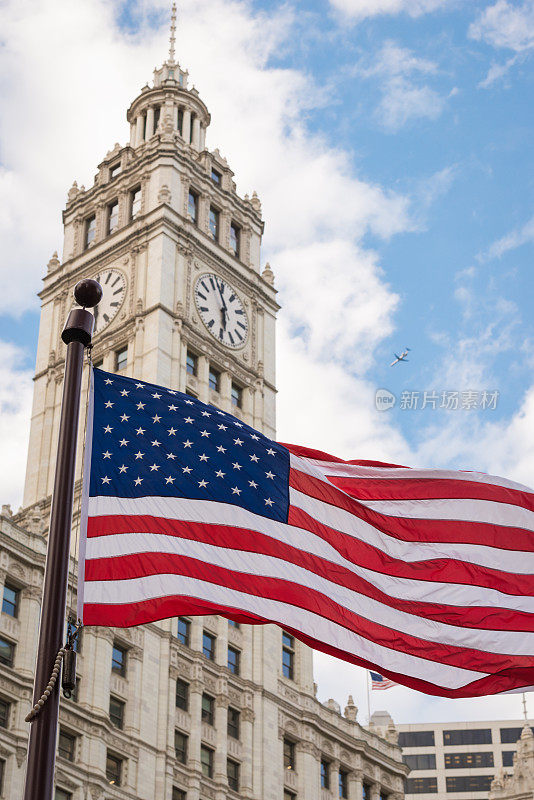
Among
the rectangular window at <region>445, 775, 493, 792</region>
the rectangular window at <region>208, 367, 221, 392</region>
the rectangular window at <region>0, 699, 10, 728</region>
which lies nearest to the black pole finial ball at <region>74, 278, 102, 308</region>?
the rectangular window at <region>0, 699, 10, 728</region>

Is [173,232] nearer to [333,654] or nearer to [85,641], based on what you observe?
[85,641]

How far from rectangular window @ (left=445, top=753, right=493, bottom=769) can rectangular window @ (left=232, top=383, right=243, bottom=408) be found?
Result: 3495 inches

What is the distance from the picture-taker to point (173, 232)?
3369 inches

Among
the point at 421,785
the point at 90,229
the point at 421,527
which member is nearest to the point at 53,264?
the point at 90,229

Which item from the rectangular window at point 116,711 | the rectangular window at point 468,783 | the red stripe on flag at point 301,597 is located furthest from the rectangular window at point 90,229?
the rectangular window at point 468,783

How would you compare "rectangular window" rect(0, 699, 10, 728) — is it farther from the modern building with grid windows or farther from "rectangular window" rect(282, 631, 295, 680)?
the modern building with grid windows

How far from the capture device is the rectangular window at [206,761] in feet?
220

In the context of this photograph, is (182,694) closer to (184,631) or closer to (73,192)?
(184,631)

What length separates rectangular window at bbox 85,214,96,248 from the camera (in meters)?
92.3

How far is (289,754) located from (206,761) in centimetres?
741

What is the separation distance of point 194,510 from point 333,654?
355 centimetres

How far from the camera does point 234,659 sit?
73.6 metres

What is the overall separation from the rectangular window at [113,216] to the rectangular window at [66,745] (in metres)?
40.5

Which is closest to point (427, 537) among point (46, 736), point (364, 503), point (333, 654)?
point (364, 503)
